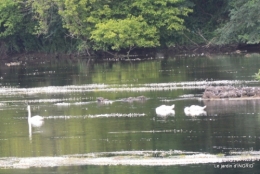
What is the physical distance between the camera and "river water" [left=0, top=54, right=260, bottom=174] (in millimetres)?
24062

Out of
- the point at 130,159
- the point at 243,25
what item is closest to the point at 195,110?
the point at 130,159

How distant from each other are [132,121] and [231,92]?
6531 mm

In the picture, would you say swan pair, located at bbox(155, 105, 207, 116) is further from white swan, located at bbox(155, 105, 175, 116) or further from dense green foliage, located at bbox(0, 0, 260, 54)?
dense green foliage, located at bbox(0, 0, 260, 54)

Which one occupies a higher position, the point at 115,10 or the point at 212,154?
the point at 115,10

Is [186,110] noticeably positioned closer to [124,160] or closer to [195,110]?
[195,110]

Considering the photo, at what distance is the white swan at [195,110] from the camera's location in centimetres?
3228

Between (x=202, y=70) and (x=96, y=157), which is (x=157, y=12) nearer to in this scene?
(x=202, y=70)

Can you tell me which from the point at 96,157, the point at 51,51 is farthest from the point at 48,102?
the point at 51,51

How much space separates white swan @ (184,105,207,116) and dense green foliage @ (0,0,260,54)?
35.2 m

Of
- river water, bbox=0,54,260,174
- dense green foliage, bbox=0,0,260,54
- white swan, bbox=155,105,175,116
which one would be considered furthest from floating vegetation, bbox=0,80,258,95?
dense green foliage, bbox=0,0,260,54

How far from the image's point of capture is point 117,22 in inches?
2869

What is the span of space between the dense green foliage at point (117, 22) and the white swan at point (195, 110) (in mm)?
35243

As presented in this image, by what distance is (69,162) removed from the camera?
956 inches

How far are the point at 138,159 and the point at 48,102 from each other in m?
16.6
